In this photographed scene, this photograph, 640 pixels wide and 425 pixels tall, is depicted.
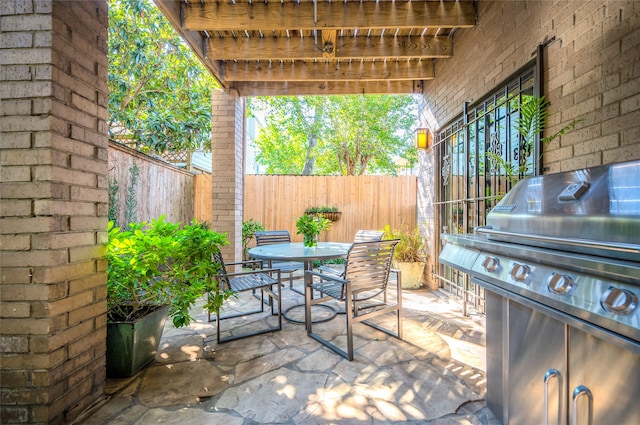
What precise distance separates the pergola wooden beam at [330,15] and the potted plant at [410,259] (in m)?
2.56

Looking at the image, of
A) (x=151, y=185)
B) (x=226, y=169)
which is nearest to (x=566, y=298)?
(x=226, y=169)

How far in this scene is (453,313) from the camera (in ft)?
10.4

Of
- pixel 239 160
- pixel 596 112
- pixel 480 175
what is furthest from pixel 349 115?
pixel 596 112

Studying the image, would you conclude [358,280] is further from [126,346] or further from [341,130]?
[341,130]

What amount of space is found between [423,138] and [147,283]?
3.98 m

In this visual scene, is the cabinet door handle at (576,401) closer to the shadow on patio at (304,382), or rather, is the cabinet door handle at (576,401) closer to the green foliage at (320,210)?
the shadow on patio at (304,382)

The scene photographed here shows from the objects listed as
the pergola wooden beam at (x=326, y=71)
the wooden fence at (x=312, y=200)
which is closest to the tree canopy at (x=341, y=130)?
the wooden fence at (x=312, y=200)

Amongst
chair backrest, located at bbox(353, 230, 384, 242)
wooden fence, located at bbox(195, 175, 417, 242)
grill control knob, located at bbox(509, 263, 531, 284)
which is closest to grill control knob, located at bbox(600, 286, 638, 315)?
grill control knob, located at bbox(509, 263, 531, 284)

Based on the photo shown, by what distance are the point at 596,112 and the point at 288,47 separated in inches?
117

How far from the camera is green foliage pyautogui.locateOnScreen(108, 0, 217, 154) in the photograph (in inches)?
179

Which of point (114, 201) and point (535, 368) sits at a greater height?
point (114, 201)

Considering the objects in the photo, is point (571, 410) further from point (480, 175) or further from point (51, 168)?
point (480, 175)

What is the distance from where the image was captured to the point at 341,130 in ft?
32.3

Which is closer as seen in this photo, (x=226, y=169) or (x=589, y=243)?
(x=589, y=243)
